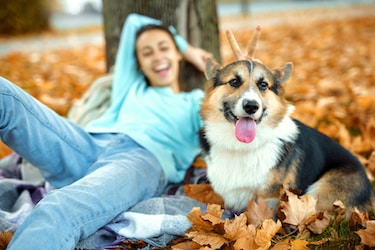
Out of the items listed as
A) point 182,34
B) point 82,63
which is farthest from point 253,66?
point 82,63

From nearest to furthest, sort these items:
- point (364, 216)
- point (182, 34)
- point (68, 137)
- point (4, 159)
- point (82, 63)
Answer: point (364, 216)
point (68, 137)
point (4, 159)
point (182, 34)
point (82, 63)

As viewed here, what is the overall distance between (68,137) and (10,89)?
1.88ft

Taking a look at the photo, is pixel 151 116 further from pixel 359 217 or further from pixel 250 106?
pixel 359 217

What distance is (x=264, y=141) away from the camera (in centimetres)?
305

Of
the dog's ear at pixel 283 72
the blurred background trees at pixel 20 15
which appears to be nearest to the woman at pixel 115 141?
the dog's ear at pixel 283 72

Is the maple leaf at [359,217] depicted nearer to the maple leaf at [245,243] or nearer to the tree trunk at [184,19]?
the maple leaf at [245,243]

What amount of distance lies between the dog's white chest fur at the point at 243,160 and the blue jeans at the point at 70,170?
591 mm

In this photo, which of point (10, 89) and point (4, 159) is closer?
point (10, 89)

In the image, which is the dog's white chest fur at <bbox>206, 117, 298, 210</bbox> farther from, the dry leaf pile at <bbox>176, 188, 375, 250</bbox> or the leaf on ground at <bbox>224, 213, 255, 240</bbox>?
the leaf on ground at <bbox>224, 213, 255, 240</bbox>

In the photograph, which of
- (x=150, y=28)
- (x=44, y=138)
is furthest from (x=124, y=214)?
(x=150, y=28)

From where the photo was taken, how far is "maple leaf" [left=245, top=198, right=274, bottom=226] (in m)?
2.86

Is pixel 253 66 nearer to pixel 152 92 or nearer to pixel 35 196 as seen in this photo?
pixel 152 92

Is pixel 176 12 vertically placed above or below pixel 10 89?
above

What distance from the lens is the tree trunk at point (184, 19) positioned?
4.51 meters
